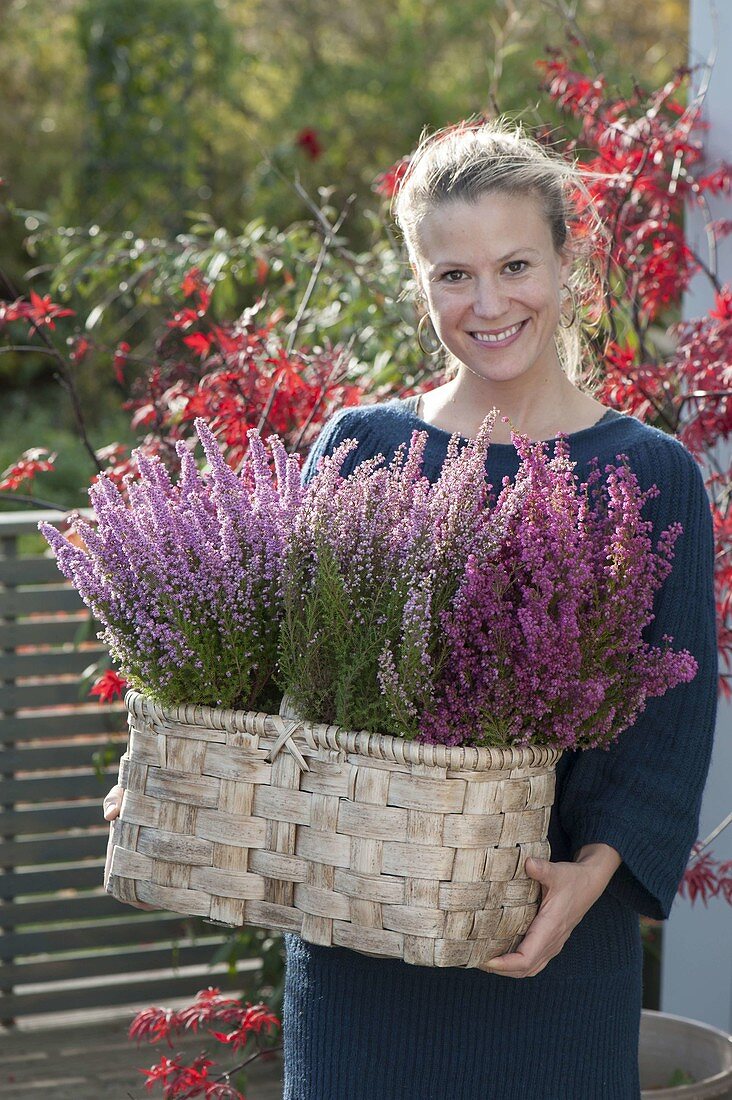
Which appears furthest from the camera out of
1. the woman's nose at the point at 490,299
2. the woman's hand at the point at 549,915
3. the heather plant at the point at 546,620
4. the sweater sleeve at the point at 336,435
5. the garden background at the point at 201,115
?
the garden background at the point at 201,115

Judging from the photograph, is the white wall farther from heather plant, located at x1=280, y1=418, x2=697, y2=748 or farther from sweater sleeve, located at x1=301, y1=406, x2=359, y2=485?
heather plant, located at x1=280, y1=418, x2=697, y2=748

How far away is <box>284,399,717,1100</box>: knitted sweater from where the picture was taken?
1.52 metres

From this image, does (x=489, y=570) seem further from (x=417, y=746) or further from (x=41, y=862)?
(x=41, y=862)

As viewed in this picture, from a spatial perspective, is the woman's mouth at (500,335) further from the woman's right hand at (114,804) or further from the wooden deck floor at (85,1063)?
the wooden deck floor at (85,1063)

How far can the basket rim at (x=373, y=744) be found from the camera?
3.95 feet

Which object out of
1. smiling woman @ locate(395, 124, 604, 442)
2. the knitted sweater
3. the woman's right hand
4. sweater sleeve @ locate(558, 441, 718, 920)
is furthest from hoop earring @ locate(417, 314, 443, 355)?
the woman's right hand

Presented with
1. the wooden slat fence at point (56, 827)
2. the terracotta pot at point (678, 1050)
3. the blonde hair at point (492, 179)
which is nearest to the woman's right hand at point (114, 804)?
the blonde hair at point (492, 179)

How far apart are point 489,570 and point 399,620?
0.09 meters

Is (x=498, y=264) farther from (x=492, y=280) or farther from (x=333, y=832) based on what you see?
(x=333, y=832)

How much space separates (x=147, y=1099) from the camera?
10.0 ft

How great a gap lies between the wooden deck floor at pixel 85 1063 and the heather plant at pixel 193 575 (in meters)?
2.04

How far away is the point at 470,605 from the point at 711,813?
5.80ft

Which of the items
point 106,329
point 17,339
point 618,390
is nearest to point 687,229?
point 618,390

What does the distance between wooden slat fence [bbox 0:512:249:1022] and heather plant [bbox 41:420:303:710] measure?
1.96m
